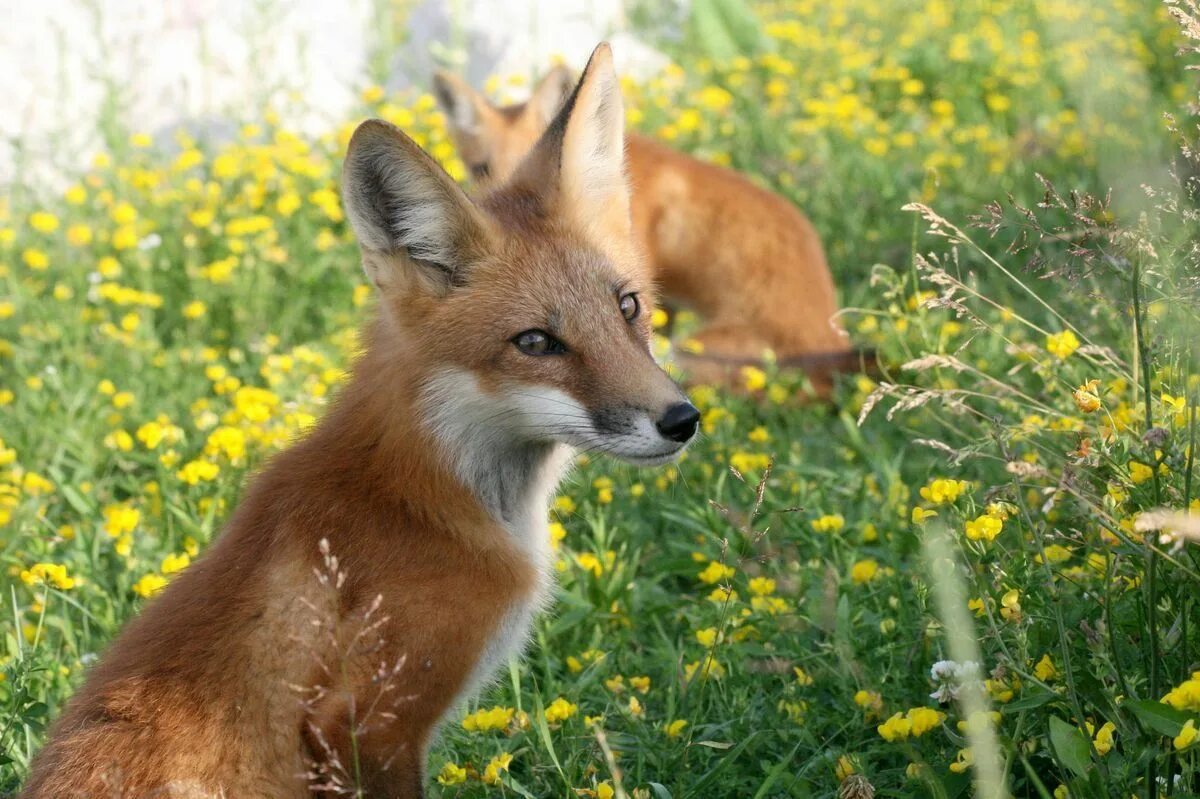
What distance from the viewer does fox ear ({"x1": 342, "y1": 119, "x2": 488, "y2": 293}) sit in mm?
3258

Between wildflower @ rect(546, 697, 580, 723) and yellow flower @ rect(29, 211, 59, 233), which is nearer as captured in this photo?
wildflower @ rect(546, 697, 580, 723)

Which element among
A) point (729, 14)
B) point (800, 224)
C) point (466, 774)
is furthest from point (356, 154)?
point (729, 14)

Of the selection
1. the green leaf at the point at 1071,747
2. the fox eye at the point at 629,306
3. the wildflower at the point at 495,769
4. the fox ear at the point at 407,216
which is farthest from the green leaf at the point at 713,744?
the fox ear at the point at 407,216

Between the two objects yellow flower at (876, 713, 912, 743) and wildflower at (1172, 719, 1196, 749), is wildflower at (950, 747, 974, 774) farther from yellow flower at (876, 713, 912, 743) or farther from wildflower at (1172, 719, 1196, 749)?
wildflower at (1172, 719, 1196, 749)

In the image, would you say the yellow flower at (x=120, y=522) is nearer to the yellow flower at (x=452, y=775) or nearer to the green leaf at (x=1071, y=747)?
the yellow flower at (x=452, y=775)

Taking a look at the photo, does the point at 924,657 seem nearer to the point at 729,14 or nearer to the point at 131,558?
the point at 131,558

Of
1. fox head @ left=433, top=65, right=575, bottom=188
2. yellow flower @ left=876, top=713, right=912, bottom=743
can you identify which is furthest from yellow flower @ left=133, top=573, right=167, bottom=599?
fox head @ left=433, top=65, right=575, bottom=188

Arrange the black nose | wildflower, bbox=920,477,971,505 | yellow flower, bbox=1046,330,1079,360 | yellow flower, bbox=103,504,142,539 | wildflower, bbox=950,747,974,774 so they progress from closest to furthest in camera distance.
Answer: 1. wildflower, bbox=950,747,974,774
2. wildflower, bbox=920,477,971,505
3. the black nose
4. yellow flower, bbox=1046,330,1079,360
5. yellow flower, bbox=103,504,142,539

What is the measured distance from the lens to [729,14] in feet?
33.8

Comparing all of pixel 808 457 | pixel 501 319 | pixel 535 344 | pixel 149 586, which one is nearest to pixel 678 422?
pixel 535 344

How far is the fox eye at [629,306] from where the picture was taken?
350 cm

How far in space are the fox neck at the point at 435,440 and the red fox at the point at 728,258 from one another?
3.29 metres

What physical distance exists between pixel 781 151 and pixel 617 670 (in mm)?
5603

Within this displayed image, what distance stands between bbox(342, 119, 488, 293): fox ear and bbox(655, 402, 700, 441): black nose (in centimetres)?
71
